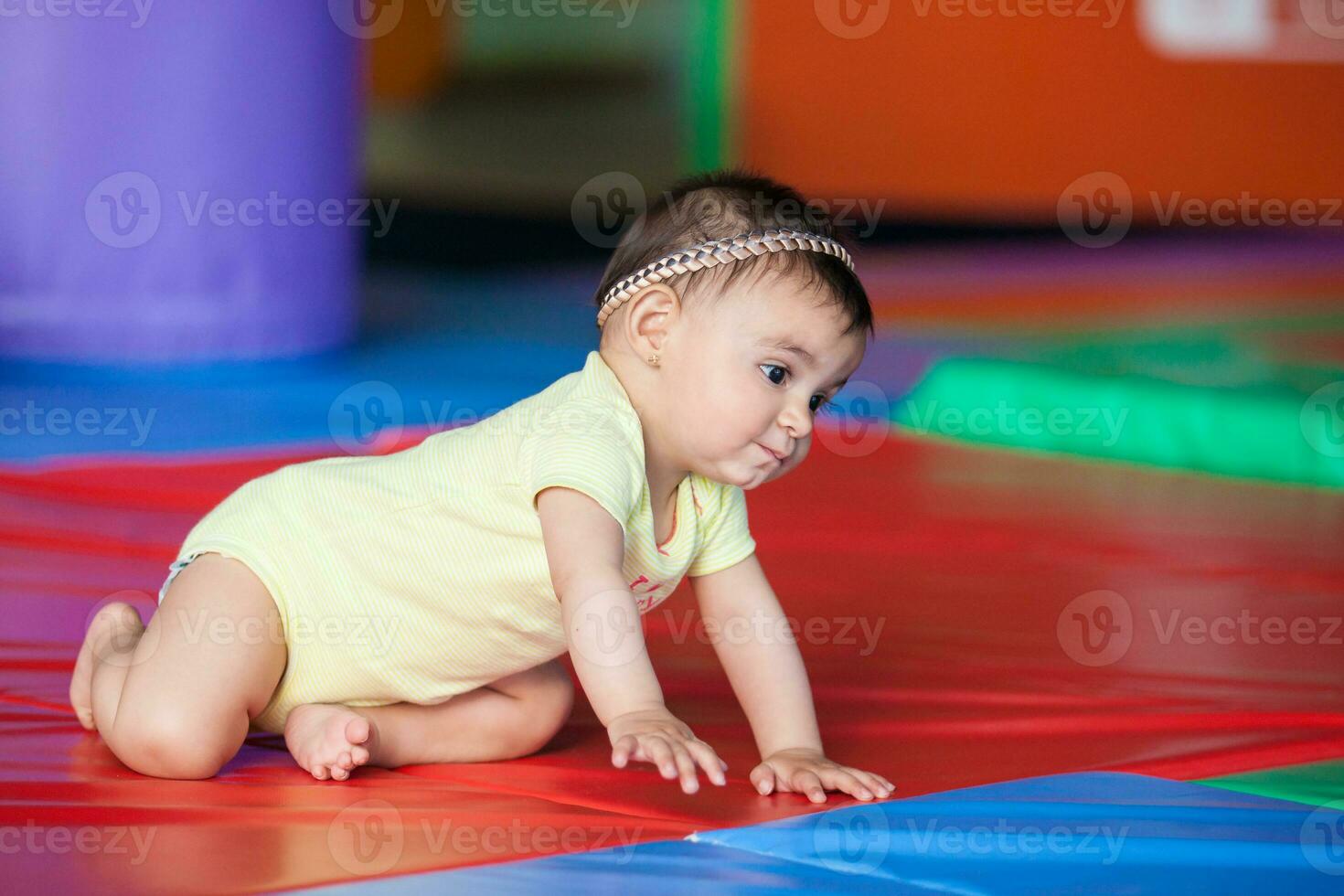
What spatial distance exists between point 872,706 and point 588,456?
555 millimetres

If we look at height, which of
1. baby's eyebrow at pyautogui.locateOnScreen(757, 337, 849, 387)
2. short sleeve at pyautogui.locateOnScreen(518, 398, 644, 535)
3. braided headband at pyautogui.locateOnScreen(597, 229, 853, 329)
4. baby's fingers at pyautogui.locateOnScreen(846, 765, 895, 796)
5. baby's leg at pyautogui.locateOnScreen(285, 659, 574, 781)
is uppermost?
braided headband at pyautogui.locateOnScreen(597, 229, 853, 329)

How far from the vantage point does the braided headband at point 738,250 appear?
1.54 m

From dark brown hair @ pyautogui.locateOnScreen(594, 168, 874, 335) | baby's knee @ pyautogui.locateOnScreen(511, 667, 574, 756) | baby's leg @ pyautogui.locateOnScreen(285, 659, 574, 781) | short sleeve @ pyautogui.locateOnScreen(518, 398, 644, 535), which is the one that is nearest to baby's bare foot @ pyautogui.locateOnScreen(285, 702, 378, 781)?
baby's leg @ pyautogui.locateOnScreen(285, 659, 574, 781)

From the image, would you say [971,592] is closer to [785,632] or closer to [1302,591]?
[1302,591]

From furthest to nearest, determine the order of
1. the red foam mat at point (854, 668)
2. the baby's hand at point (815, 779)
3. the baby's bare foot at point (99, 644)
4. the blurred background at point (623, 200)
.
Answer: the blurred background at point (623, 200)
the baby's bare foot at point (99, 644)
the baby's hand at point (815, 779)
the red foam mat at point (854, 668)

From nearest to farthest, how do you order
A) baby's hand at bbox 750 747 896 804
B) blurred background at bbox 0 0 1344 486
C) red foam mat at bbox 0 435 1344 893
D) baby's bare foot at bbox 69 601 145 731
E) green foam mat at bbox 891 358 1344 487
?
red foam mat at bbox 0 435 1344 893 → baby's hand at bbox 750 747 896 804 → baby's bare foot at bbox 69 601 145 731 → green foam mat at bbox 891 358 1344 487 → blurred background at bbox 0 0 1344 486

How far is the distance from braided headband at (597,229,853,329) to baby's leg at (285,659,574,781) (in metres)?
0.45

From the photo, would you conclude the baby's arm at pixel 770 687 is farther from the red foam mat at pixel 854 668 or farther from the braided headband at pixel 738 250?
the braided headband at pixel 738 250

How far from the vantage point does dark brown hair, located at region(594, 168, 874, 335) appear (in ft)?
5.04

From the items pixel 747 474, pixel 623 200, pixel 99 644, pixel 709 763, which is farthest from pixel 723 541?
pixel 623 200

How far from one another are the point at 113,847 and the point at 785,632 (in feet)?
2.24

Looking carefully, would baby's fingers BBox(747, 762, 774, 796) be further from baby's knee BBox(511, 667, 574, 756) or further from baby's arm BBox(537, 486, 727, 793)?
baby's knee BBox(511, 667, 574, 756)

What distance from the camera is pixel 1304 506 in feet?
9.70

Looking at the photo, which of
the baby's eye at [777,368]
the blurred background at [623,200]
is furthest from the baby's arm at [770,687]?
the blurred background at [623,200]
